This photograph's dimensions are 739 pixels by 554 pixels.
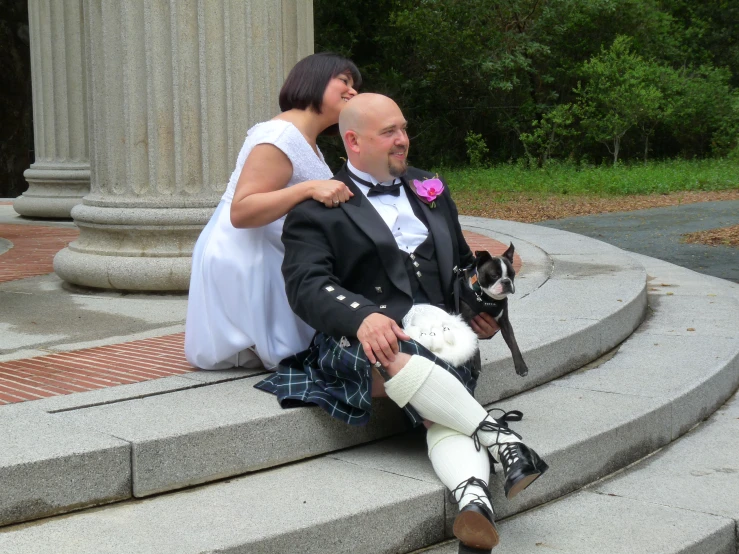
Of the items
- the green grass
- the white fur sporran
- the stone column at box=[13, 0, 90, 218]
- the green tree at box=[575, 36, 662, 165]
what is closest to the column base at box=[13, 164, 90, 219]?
the stone column at box=[13, 0, 90, 218]

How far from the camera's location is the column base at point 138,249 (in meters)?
5.72

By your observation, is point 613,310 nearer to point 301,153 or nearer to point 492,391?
point 492,391

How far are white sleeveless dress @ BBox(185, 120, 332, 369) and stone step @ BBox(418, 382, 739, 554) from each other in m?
1.12

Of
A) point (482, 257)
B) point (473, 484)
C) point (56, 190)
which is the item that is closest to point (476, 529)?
point (473, 484)

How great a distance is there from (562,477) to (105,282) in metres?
3.42

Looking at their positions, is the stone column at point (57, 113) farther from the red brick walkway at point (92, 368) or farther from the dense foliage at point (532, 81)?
the dense foliage at point (532, 81)

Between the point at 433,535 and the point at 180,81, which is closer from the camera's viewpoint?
the point at 433,535

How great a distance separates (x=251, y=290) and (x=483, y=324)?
0.94m

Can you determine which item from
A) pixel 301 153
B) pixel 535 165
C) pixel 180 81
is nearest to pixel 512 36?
pixel 535 165

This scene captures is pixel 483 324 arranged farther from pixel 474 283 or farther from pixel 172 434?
pixel 172 434

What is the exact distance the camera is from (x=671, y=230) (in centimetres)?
1220

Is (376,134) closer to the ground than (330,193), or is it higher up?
higher up

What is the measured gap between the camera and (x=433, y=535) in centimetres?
306

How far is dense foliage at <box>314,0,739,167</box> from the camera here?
27.1 m
